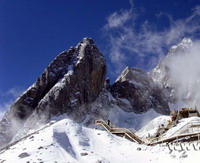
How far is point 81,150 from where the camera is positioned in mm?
28078

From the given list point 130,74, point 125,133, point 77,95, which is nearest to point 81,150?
point 125,133

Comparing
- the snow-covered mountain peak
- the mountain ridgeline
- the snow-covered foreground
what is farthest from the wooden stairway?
the snow-covered mountain peak

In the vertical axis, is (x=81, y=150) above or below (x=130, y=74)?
below

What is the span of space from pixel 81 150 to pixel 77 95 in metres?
103

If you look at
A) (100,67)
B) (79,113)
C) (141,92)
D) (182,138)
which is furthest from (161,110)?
(182,138)

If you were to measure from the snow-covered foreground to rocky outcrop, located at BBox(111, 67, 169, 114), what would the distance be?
125219mm

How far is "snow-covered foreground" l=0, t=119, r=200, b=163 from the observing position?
26.2m

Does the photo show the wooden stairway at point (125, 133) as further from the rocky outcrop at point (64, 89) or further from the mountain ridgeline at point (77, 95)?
the rocky outcrop at point (64, 89)

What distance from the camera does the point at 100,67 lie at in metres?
143

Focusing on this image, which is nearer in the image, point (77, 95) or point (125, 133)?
point (125, 133)

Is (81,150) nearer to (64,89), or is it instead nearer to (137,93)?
(64,89)

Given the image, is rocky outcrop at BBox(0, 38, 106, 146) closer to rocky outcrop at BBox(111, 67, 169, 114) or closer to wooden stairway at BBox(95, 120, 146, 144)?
rocky outcrop at BBox(111, 67, 169, 114)

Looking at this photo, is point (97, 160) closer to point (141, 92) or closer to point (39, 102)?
point (39, 102)

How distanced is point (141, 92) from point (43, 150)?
13869cm
